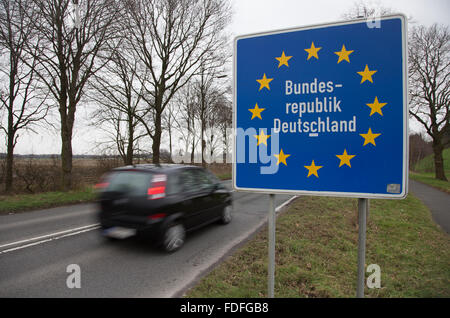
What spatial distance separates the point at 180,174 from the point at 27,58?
441 inches

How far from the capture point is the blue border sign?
5.63 ft

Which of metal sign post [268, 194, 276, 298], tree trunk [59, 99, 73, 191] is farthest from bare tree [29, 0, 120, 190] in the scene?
metal sign post [268, 194, 276, 298]

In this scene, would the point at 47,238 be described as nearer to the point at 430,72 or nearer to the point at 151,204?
the point at 151,204

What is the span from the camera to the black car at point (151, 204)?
4.17 metres

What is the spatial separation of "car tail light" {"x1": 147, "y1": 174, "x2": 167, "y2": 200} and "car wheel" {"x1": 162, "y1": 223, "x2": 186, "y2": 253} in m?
0.61

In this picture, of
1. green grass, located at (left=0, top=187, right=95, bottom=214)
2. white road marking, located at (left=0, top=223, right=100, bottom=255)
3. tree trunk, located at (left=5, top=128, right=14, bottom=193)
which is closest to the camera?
white road marking, located at (left=0, top=223, right=100, bottom=255)

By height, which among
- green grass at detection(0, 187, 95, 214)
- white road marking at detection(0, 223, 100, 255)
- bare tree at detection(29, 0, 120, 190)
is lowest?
white road marking at detection(0, 223, 100, 255)

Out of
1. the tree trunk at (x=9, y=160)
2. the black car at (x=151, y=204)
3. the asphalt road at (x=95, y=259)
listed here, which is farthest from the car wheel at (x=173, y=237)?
the tree trunk at (x=9, y=160)

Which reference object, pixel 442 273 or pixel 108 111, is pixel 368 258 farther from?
pixel 108 111

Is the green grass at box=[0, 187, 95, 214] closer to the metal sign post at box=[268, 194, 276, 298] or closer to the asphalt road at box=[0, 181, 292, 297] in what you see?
the asphalt road at box=[0, 181, 292, 297]

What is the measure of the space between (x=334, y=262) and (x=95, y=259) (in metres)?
3.85

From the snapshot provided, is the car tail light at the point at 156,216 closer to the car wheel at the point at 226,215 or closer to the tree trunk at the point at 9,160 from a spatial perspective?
the car wheel at the point at 226,215

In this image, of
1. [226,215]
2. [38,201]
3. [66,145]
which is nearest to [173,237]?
[226,215]
